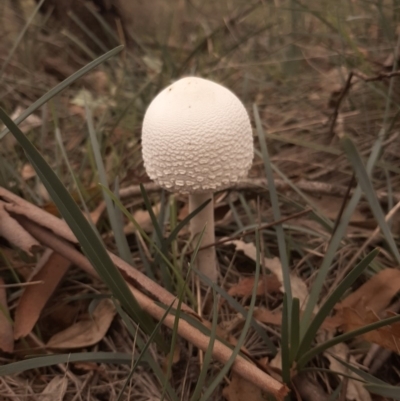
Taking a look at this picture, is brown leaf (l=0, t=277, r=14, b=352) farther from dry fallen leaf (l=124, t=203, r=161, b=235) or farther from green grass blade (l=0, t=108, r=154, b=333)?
dry fallen leaf (l=124, t=203, r=161, b=235)

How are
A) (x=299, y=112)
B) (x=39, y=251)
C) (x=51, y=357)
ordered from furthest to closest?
1. (x=299, y=112)
2. (x=39, y=251)
3. (x=51, y=357)

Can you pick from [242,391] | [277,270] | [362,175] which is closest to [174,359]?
[242,391]

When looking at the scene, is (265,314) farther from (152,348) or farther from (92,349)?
(92,349)

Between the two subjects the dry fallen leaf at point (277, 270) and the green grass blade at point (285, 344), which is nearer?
the green grass blade at point (285, 344)

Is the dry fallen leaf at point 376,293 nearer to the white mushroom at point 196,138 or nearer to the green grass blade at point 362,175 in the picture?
the green grass blade at point 362,175

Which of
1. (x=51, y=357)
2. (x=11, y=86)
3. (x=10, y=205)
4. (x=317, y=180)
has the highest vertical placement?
(x=11, y=86)

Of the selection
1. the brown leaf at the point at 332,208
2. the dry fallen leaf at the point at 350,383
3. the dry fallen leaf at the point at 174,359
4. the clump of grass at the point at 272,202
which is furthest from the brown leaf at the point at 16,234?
the brown leaf at the point at 332,208

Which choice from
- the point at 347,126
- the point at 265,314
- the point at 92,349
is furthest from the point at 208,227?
the point at 347,126
